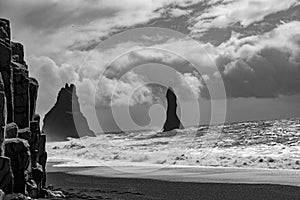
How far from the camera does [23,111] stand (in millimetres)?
38438

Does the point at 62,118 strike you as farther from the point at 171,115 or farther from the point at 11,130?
the point at 11,130

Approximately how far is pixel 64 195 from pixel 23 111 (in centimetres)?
838

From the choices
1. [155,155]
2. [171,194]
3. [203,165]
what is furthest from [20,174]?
[155,155]

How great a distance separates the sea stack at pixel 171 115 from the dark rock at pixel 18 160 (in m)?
116

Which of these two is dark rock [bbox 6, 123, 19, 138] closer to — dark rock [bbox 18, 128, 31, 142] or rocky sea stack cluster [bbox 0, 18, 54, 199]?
rocky sea stack cluster [bbox 0, 18, 54, 199]

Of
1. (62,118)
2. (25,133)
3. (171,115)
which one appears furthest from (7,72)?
(62,118)

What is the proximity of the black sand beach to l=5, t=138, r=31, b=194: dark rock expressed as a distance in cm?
462

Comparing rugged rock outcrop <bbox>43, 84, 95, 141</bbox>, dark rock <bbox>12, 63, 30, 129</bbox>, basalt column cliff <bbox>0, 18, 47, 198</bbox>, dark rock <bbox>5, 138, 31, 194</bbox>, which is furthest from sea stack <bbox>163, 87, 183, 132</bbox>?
dark rock <bbox>5, 138, 31, 194</bbox>

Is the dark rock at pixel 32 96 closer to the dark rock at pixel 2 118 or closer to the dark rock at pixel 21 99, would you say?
the dark rock at pixel 21 99

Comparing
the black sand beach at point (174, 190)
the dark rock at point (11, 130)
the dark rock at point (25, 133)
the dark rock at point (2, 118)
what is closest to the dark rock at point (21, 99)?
the dark rock at point (25, 133)

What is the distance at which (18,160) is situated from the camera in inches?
1298

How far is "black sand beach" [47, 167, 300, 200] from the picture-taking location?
115 ft

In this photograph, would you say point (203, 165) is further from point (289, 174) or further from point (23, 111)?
point (23, 111)

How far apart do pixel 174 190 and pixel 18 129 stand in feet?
49.2
